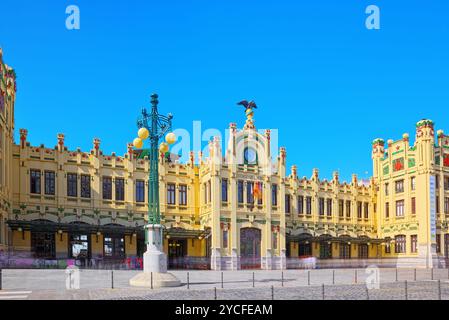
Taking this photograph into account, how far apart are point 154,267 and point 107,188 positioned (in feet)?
71.1

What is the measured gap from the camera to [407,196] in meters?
52.8

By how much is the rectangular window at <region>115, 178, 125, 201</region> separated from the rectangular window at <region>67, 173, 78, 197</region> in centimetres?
352

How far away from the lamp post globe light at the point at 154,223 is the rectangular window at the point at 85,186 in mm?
19542

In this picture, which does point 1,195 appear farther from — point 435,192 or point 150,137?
point 435,192

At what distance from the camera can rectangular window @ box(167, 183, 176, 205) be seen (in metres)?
45.7

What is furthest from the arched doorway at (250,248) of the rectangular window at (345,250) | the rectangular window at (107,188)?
the rectangular window at (107,188)

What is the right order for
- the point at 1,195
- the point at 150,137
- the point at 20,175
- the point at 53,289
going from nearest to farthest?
the point at 53,289 → the point at 150,137 → the point at 1,195 → the point at 20,175

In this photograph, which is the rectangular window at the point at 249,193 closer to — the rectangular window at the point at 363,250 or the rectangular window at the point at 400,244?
the rectangular window at the point at 363,250

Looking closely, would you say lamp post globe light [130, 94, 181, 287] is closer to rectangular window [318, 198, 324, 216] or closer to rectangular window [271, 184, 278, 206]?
rectangular window [271, 184, 278, 206]

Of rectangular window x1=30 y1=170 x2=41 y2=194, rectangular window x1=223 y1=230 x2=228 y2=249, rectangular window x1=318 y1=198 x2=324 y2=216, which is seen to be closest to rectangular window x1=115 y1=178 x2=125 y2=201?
rectangular window x1=30 y1=170 x2=41 y2=194

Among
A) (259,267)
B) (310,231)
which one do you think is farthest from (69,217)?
(310,231)

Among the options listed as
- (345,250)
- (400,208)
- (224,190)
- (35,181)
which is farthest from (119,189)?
(400,208)

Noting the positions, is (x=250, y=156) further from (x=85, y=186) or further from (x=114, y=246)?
(x=85, y=186)

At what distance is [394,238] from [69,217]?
1370 inches
